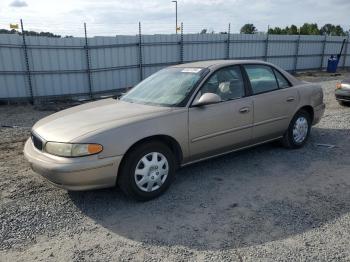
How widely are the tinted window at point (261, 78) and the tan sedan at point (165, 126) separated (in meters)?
0.02

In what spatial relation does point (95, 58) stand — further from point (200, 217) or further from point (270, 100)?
point (200, 217)

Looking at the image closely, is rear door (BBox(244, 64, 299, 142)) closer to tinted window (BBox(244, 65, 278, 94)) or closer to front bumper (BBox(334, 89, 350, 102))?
tinted window (BBox(244, 65, 278, 94))

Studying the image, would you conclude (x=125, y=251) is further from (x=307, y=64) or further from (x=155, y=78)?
(x=307, y=64)

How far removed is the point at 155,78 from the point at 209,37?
1136 cm

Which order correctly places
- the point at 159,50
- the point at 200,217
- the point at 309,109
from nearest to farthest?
the point at 200,217 < the point at 309,109 < the point at 159,50

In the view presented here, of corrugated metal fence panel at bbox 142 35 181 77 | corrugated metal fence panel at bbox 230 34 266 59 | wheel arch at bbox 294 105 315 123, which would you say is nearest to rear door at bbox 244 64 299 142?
wheel arch at bbox 294 105 315 123

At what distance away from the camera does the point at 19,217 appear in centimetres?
368

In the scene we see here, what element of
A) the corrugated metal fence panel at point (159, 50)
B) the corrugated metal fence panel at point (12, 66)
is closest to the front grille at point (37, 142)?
the corrugated metal fence panel at point (12, 66)

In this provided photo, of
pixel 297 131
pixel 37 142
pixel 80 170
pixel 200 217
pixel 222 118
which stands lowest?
pixel 200 217

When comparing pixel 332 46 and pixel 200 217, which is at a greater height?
pixel 332 46

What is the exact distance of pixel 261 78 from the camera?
205 inches

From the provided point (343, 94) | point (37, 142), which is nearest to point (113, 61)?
point (343, 94)

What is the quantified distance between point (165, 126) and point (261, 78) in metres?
2.03

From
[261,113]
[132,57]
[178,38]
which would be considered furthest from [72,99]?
[261,113]
